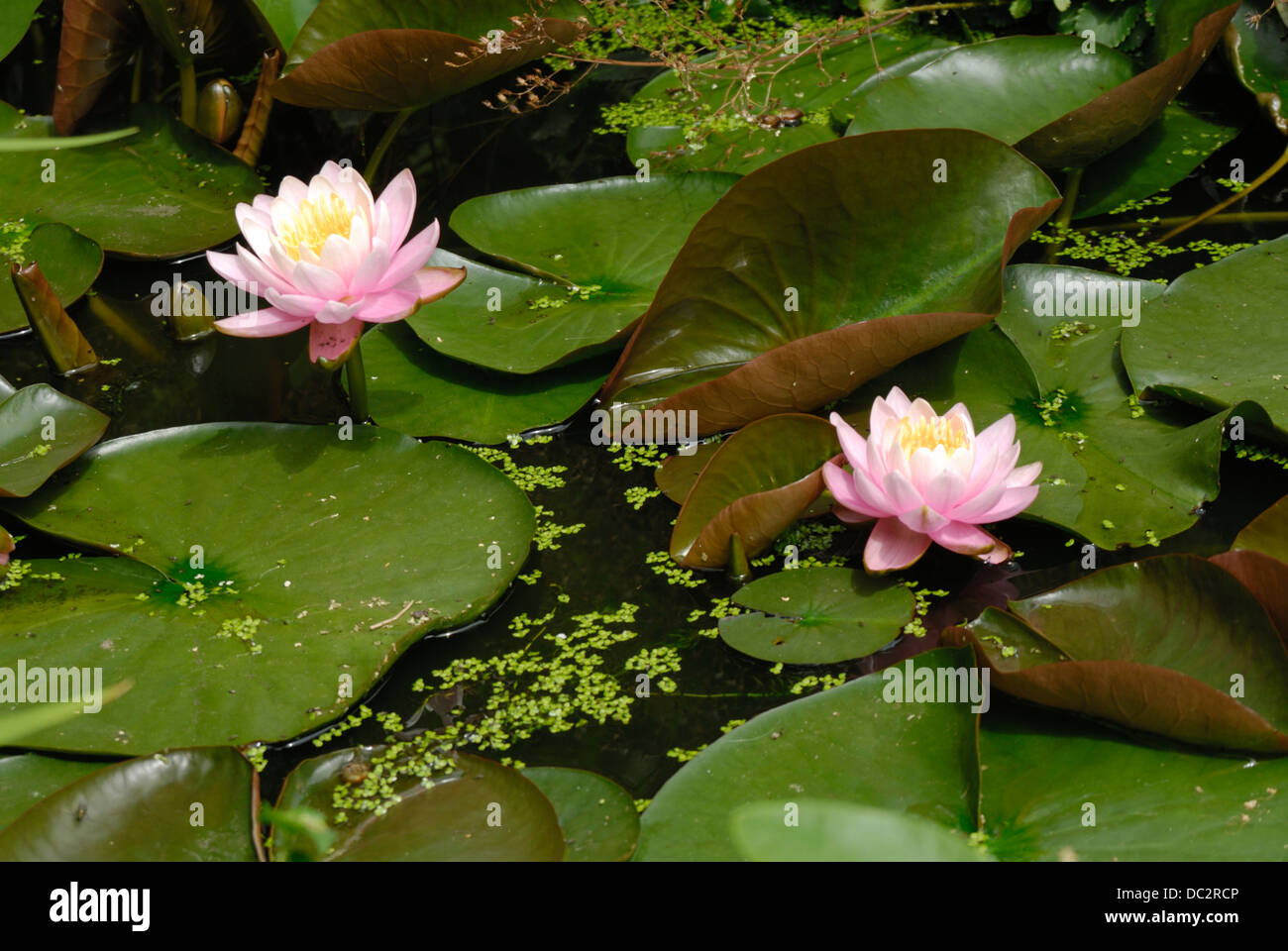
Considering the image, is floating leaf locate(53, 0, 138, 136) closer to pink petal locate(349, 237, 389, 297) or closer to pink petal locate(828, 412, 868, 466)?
pink petal locate(349, 237, 389, 297)

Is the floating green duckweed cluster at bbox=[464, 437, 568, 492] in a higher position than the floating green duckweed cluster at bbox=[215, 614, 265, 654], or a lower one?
higher

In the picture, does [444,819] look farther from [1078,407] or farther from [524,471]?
[1078,407]

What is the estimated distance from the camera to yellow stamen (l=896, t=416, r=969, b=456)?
1.82 m

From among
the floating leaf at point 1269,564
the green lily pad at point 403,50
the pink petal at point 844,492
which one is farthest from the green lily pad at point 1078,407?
the green lily pad at point 403,50

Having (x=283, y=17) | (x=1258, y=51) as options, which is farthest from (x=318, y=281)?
(x=1258, y=51)

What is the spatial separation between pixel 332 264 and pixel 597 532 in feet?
2.16

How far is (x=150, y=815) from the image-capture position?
1446 millimetres

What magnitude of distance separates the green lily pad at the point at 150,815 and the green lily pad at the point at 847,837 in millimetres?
644

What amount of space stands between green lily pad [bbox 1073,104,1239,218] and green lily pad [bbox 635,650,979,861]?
66.9 inches

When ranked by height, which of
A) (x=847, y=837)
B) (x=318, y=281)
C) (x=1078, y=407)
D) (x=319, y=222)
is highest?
(x=319, y=222)

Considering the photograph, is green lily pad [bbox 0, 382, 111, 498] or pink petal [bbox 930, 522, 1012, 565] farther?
green lily pad [bbox 0, 382, 111, 498]

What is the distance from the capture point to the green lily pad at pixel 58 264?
8.46 feet

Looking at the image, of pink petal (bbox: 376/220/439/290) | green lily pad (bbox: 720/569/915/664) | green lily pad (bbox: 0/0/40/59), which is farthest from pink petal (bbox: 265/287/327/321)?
green lily pad (bbox: 0/0/40/59)

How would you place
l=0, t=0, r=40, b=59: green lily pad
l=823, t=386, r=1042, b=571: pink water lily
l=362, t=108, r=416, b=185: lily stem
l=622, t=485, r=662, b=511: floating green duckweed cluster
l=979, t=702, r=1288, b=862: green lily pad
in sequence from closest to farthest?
l=979, t=702, r=1288, b=862: green lily pad, l=823, t=386, r=1042, b=571: pink water lily, l=622, t=485, r=662, b=511: floating green duckweed cluster, l=362, t=108, r=416, b=185: lily stem, l=0, t=0, r=40, b=59: green lily pad
